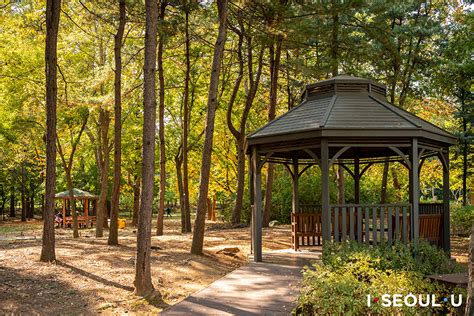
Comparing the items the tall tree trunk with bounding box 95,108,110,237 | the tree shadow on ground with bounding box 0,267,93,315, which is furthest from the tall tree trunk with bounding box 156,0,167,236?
the tree shadow on ground with bounding box 0,267,93,315

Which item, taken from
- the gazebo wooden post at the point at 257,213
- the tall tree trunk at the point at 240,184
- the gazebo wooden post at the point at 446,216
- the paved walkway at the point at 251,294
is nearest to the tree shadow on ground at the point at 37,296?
the paved walkway at the point at 251,294

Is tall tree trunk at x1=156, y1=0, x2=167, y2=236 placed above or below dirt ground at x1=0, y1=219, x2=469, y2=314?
above

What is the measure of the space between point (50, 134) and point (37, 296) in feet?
12.1

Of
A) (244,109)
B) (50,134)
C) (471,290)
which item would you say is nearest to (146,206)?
(50,134)

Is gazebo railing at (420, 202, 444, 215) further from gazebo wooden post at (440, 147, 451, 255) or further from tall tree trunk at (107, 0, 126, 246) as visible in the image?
tall tree trunk at (107, 0, 126, 246)

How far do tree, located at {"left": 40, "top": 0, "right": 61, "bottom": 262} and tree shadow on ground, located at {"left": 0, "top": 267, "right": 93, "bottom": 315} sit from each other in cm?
107

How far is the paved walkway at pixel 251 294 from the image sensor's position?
6375 mm

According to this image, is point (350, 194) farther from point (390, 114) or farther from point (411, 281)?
point (411, 281)

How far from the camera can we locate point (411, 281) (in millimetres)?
6441

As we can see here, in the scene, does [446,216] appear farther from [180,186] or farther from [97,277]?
[180,186]

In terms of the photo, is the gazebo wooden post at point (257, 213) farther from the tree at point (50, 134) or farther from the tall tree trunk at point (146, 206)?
the tree at point (50, 134)

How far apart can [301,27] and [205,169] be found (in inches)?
288

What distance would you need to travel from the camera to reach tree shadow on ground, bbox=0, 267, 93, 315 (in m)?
7.05

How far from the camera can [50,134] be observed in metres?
9.91
